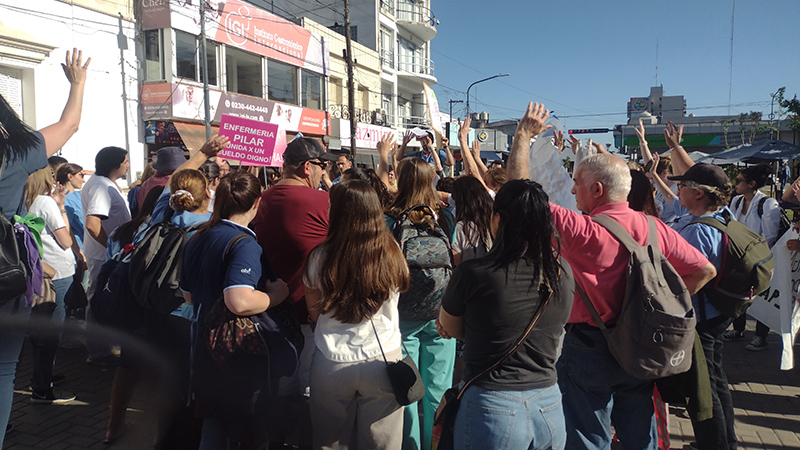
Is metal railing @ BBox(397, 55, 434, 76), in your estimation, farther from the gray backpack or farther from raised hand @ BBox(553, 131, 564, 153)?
the gray backpack

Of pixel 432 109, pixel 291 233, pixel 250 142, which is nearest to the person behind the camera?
pixel 291 233

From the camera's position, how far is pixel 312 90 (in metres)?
24.6

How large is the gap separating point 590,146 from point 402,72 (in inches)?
1210

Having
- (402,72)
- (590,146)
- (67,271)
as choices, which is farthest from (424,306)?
(402,72)

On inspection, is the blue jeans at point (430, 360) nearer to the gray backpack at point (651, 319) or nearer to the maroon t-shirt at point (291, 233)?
the maroon t-shirt at point (291, 233)

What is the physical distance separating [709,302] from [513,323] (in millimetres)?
1716

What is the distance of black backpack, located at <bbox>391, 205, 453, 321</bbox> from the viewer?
124 inches

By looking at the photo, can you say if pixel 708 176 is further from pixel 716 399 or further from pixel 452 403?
pixel 452 403

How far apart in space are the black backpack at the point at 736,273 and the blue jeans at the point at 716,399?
87 mm

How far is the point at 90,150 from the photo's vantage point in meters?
14.4

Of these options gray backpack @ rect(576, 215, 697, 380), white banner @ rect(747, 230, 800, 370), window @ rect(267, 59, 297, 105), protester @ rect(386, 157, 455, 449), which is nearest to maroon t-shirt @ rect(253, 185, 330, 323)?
protester @ rect(386, 157, 455, 449)

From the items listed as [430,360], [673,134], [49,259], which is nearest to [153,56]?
[49,259]

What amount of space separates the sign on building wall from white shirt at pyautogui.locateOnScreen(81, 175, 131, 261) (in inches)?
535

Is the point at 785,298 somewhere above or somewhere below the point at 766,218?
below
